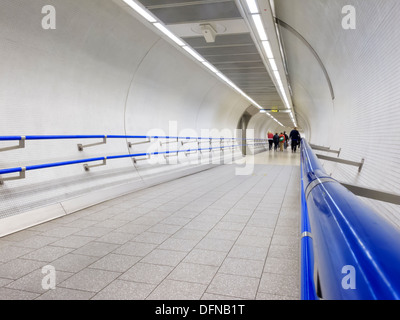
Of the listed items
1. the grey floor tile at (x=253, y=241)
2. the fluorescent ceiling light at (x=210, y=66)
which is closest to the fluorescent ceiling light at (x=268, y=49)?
the fluorescent ceiling light at (x=210, y=66)

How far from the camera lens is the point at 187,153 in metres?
11.1

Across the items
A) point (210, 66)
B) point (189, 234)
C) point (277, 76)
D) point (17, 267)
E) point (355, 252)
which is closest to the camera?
point (355, 252)

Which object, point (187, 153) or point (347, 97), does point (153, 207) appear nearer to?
point (347, 97)

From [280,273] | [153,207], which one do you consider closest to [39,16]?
[153,207]

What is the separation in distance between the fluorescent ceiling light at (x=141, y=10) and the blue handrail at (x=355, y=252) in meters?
5.29

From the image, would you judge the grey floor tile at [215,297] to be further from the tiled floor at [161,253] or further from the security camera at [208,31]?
the security camera at [208,31]

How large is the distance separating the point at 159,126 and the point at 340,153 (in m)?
5.81

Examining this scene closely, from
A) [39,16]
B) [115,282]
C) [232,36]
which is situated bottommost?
[115,282]

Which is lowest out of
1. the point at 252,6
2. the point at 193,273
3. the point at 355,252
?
the point at 193,273

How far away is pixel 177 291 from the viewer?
250cm

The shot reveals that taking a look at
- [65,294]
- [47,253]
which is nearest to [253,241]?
[65,294]

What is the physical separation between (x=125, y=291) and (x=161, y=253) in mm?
851

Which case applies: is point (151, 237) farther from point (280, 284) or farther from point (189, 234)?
point (280, 284)

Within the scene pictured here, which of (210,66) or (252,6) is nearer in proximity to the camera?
(252,6)
